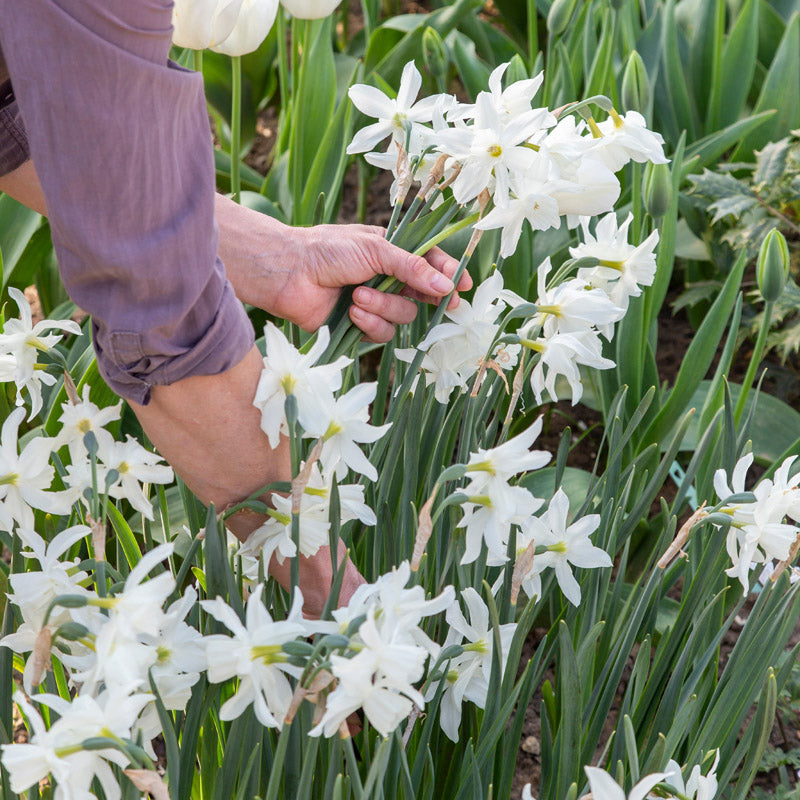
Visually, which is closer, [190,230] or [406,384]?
[190,230]

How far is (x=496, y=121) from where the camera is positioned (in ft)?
2.36

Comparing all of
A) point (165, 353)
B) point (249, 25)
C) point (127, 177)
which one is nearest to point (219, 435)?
point (165, 353)

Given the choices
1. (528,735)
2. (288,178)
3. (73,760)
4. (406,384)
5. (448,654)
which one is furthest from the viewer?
(288,178)

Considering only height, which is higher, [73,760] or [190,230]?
[190,230]

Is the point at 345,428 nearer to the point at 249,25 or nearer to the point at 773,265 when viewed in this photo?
the point at 773,265

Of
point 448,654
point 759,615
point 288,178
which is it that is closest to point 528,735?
point 759,615

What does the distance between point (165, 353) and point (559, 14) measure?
992 mm

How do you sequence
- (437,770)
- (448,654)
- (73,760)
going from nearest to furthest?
(73,760), (448,654), (437,770)

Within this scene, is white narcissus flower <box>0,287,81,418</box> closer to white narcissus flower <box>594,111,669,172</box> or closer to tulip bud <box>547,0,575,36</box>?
white narcissus flower <box>594,111,669,172</box>

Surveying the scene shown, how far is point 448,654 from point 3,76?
20.6 inches

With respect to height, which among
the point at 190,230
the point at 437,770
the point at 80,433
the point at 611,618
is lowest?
the point at 437,770

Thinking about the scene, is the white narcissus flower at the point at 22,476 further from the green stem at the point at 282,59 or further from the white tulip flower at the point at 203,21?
the green stem at the point at 282,59

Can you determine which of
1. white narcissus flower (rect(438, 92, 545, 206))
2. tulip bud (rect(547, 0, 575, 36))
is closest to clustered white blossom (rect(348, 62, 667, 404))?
white narcissus flower (rect(438, 92, 545, 206))

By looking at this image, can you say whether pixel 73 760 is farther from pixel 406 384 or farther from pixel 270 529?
pixel 406 384
